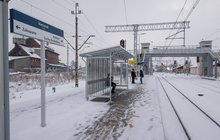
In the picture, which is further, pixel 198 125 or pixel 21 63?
pixel 21 63

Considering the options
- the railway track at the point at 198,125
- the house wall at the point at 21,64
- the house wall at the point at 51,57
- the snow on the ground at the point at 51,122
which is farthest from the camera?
the house wall at the point at 51,57

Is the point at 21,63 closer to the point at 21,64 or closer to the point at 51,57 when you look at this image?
the point at 21,64

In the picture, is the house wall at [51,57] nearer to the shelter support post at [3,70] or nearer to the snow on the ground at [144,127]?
the snow on the ground at [144,127]

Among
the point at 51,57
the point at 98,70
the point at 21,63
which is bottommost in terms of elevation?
the point at 98,70

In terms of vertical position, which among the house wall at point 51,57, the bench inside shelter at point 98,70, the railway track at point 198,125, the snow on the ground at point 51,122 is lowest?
the railway track at point 198,125

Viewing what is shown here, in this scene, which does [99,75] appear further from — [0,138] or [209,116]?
[0,138]

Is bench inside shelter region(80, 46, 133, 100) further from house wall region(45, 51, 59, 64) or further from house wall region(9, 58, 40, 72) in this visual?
house wall region(45, 51, 59, 64)

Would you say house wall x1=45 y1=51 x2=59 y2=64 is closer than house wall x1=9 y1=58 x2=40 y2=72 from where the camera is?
No

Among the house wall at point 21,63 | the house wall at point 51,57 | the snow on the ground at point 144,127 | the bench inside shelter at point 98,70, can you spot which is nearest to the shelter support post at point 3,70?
the snow on the ground at point 144,127

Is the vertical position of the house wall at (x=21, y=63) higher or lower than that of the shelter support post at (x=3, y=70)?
higher

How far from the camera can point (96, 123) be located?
7055 mm

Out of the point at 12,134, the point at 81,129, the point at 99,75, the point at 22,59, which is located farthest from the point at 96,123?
the point at 22,59

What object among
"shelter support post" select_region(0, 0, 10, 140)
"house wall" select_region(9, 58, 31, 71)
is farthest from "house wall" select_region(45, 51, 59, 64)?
"shelter support post" select_region(0, 0, 10, 140)

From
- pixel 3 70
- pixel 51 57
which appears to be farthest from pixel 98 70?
pixel 51 57
